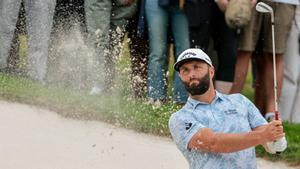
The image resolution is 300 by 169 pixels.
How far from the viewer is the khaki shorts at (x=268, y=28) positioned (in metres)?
9.61

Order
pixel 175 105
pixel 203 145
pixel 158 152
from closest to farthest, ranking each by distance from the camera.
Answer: pixel 203 145 < pixel 158 152 < pixel 175 105

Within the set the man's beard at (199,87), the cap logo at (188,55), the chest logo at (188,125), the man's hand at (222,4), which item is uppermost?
the cap logo at (188,55)

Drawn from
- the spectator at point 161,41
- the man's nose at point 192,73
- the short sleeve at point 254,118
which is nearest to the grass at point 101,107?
the spectator at point 161,41

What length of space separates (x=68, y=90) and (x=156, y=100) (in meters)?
0.86

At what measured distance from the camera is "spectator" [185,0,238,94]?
31.6 feet

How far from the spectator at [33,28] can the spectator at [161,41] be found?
1.01 meters

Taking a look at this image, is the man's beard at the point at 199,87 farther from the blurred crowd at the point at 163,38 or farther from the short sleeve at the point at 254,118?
the blurred crowd at the point at 163,38

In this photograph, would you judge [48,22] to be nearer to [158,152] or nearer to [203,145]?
[158,152]

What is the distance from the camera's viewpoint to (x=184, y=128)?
230 inches

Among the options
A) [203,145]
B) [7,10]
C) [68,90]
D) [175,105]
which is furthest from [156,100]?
[203,145]

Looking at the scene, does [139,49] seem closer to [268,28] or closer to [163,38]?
[163,38]

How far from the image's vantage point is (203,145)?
575 centimetres

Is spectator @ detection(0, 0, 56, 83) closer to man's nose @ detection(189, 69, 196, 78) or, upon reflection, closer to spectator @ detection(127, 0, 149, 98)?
spectator @ detection(127, 0, 149, 98)

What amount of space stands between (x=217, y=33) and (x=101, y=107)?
1462mm
